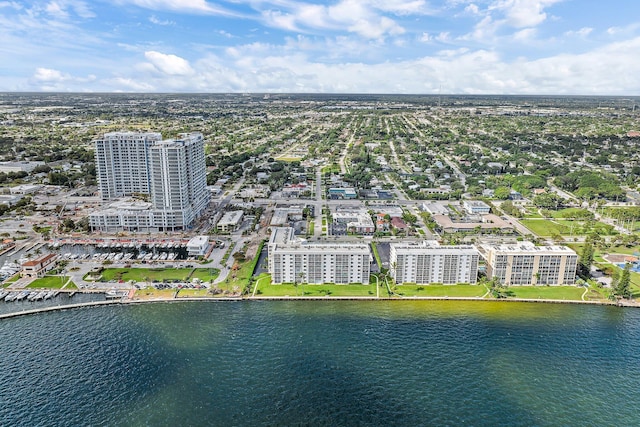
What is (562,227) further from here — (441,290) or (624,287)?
(441,290)

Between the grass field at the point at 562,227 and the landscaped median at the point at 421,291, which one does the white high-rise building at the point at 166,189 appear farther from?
the grass field at the point at 562,227

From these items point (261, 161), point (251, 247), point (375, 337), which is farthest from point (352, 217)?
point (261, 161)

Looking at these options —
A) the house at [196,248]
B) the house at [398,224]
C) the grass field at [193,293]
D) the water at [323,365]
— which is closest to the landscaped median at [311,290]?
the water at [323,365]

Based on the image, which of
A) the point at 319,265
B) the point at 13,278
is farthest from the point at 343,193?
the point at 13,278

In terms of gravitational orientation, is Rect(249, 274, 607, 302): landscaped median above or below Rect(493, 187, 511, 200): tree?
below

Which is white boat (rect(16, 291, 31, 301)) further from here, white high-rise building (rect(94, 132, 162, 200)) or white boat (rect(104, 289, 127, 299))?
white high-rise building (rect(94, 132, 162, 200))

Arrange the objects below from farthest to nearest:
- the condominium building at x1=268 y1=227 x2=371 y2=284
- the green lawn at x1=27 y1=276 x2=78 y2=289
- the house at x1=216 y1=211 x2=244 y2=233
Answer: the house at x1=216 y1=211 x2=244 y2=233 < the condominium building at x1=268 y1=227 x2=371 y2=284 < the green lawn at x1=27 y1=276 x2=78 y2=289

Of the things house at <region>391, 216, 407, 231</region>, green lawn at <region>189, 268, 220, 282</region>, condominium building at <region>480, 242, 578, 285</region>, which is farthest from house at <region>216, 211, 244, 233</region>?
condominium building at <region>480, 242, 578, 285</region>
